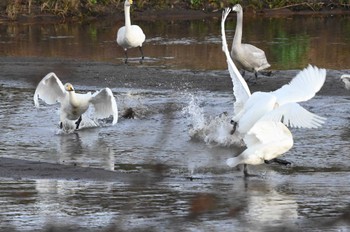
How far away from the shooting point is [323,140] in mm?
12109

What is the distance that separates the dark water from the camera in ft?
26.6

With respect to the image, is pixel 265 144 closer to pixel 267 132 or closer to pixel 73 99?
pixel 267 132

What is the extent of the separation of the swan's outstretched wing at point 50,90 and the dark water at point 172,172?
331mm

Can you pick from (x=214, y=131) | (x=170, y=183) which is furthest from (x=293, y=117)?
(x=214, y=131)

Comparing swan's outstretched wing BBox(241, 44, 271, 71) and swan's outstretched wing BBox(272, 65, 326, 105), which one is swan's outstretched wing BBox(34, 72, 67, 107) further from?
swan's outstretched wing BBox(272, 65, 326, 105)

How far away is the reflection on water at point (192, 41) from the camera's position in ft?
65.6

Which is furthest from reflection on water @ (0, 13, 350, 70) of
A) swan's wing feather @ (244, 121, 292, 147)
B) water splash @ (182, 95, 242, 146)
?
swan's wing feather @ (244, 121, 292, 147)

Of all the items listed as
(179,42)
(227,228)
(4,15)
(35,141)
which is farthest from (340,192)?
(4,15)

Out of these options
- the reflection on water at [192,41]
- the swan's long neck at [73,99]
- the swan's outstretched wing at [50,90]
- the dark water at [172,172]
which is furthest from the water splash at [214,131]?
the reflection on water at [192,41]

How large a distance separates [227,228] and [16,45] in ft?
51.5

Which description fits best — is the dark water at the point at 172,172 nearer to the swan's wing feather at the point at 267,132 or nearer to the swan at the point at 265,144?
the swan at the point at 265,144

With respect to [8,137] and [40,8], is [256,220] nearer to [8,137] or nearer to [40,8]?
[8,137]

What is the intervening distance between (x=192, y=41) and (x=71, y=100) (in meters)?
9.81

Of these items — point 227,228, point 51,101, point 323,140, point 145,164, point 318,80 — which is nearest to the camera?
point 227,228
